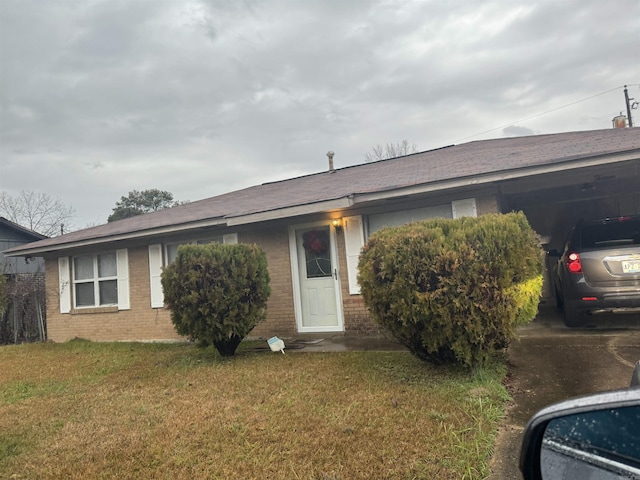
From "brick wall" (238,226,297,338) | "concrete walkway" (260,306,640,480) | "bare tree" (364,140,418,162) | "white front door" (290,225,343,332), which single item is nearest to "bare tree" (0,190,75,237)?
"bare tree" (364,140,418,162)

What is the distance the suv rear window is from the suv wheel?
0.95 metres

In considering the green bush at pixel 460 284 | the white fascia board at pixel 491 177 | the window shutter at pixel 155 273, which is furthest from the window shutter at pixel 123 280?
the green bush at pixel 460 284

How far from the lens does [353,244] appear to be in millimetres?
7773

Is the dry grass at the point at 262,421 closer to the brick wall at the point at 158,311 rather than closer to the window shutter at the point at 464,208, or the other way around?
the brick wall at the point at 158,311

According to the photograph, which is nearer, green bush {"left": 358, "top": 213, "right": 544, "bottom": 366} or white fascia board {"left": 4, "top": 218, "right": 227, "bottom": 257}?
green bush {"left": 358, "top": 213, "right": 544, "bottom": 366}

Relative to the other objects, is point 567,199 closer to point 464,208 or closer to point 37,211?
point 464,208

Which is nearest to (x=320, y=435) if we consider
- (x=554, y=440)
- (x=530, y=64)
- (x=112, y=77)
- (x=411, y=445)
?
(x=411, y=445)

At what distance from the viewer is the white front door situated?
26.6 feet

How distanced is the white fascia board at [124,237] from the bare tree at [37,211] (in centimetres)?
2357

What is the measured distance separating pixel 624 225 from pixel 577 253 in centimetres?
81

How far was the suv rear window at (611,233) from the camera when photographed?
5.73 meters

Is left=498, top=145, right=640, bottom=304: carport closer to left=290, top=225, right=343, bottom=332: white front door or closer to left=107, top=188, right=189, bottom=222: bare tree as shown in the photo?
left=290, top=225, right=343, bottom=332: white front door

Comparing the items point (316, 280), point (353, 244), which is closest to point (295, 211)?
point (353, 244)

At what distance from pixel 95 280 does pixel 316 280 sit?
6.30 metres
